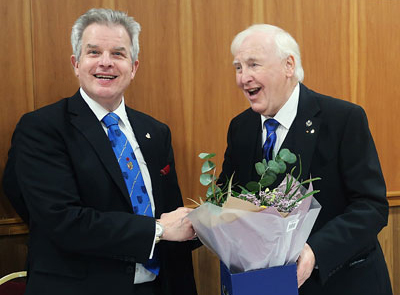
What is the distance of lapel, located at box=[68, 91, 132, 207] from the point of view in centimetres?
173

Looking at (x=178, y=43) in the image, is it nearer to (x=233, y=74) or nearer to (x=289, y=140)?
(x=233, y=74)

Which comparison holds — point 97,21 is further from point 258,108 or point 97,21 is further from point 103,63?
point 258,108

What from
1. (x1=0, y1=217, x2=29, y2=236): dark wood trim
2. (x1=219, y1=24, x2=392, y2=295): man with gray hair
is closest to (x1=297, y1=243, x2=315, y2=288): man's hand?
(x1=219, y1=24, x2=392, y2=295): man with gray hair

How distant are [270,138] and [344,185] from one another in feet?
1.17

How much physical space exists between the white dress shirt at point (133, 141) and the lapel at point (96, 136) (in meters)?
0.03

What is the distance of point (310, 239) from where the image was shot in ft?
5.25

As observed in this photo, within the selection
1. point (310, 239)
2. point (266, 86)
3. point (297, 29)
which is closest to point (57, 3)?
point (266, 86)

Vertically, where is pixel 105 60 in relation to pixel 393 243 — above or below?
above

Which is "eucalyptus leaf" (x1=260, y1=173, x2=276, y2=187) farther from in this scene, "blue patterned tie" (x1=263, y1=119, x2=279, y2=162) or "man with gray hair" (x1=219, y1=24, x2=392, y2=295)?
"blue patterned tie" (x1=263, y1=119, x2=279, y2=162)

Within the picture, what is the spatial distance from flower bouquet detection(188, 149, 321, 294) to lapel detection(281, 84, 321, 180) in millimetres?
436

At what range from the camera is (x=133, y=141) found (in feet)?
6.38

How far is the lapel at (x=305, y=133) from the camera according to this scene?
183cm

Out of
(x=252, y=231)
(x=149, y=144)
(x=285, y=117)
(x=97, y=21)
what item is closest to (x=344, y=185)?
(x=285, y=117)

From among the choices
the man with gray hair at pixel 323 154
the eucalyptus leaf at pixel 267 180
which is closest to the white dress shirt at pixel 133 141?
the man with gray hair at pixel 323 154
